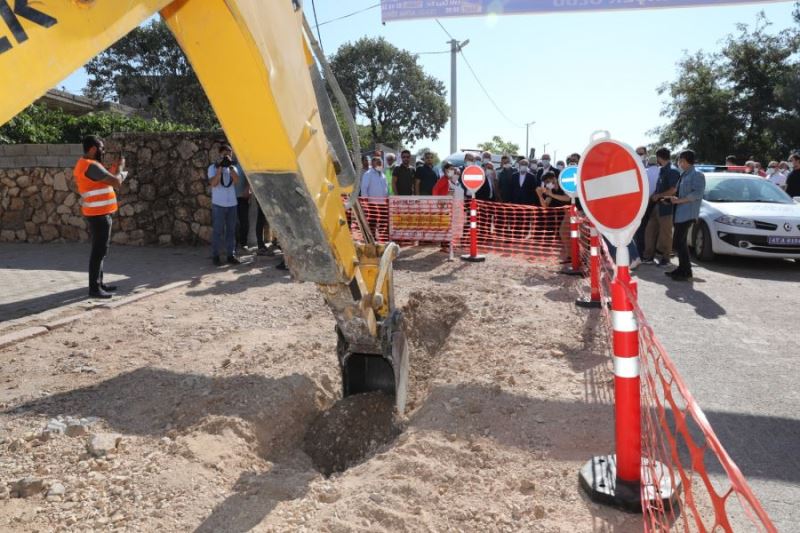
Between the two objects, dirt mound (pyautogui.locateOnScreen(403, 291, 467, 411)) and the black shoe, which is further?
the black shoe

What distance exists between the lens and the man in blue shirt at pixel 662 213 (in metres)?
9.18

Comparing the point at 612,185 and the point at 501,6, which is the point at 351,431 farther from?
the point at 501,6

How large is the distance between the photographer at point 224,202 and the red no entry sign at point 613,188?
7376 millimetres

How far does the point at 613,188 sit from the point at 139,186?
10.3m

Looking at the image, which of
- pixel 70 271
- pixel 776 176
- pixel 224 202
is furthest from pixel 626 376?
pixel 776 176

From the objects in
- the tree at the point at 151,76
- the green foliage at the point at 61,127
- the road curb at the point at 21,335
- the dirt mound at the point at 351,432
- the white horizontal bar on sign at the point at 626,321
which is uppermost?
the tree at the point at 151,76

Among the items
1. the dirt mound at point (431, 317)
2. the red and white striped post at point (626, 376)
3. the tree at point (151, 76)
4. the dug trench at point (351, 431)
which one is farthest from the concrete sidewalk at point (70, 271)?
the tree at point (151, 76)

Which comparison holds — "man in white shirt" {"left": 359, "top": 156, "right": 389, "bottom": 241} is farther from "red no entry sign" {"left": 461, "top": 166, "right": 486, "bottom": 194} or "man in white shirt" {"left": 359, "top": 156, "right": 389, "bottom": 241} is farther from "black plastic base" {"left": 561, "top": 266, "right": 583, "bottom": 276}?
"black plastic base" {"left": 561, "top": 266, "right": 583, "bottom": 276}

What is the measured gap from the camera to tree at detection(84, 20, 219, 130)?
103 ft

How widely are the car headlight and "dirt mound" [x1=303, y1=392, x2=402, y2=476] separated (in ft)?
25.3

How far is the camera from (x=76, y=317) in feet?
20.6

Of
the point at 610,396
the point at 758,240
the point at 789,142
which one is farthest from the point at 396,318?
the point at 789,142

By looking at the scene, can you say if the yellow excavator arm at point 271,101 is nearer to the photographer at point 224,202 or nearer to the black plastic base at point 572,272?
the black plastic base at point 572,272

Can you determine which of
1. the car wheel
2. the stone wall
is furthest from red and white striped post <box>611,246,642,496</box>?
the stone wall
